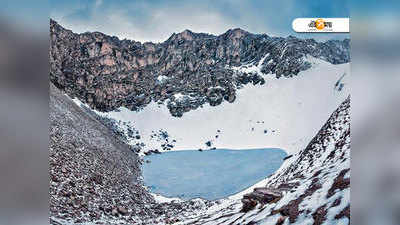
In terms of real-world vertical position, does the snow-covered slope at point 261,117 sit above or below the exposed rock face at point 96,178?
above

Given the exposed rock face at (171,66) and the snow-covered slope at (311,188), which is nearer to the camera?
the snow-covered slope at (311,188)

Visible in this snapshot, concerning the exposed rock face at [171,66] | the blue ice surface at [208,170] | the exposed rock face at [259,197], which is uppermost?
the exposed rock face at [171,66]

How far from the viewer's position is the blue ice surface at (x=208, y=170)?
6.95 ft

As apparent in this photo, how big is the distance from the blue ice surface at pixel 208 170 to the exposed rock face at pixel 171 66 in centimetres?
38

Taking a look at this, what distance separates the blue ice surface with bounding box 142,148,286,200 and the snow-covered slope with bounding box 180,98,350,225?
0.09 meters

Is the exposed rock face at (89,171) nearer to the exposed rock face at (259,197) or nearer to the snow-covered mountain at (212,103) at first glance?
the snow-covered mountain at (212,103)

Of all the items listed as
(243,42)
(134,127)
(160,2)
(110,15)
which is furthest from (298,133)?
(110,15)

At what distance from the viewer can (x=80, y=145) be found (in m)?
2.29

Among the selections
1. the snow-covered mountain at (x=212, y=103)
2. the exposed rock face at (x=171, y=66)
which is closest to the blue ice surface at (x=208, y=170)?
the snow-covered mountain at (x=212, y=103)

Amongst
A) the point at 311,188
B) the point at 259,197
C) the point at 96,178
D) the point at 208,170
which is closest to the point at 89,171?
the point at 96,178

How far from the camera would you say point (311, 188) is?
2.02 meters
